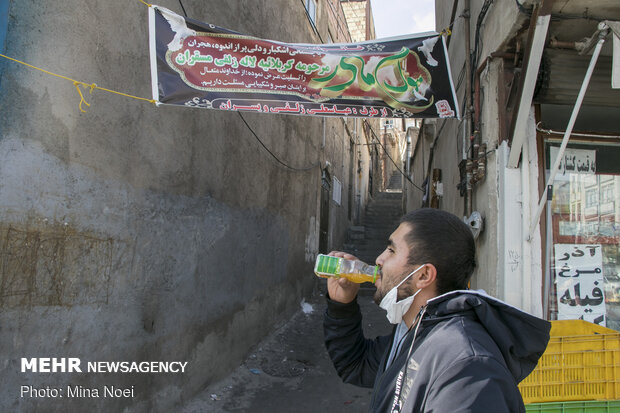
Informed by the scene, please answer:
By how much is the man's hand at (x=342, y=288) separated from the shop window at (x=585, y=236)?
8.28 feet

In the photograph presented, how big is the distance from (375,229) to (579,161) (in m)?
11.4

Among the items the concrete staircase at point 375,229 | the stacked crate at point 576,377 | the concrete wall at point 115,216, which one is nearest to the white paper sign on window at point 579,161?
the stacked crate at point 576,377

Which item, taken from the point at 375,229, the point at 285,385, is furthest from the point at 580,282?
the point at 375,229

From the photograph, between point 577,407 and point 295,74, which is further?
point 295,74

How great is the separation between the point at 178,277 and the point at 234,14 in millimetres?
3601

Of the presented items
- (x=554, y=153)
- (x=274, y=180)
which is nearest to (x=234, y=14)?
(x=274, y=180)

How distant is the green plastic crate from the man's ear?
200 cm

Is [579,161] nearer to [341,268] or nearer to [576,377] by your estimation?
[576,377]

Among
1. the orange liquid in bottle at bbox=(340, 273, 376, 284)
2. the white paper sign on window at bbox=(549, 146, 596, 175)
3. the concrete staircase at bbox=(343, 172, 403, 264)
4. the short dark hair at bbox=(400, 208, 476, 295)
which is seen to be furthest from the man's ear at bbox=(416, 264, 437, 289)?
the concrete staircase at bbox=(343, 172, 403, 264)

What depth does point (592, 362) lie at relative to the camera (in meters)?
2.76

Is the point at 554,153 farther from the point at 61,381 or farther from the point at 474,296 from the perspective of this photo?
the point at 61,381

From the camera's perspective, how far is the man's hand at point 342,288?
1800 mm

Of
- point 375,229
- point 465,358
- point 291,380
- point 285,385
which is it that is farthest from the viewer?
point 375,229

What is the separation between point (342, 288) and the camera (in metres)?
1.80
